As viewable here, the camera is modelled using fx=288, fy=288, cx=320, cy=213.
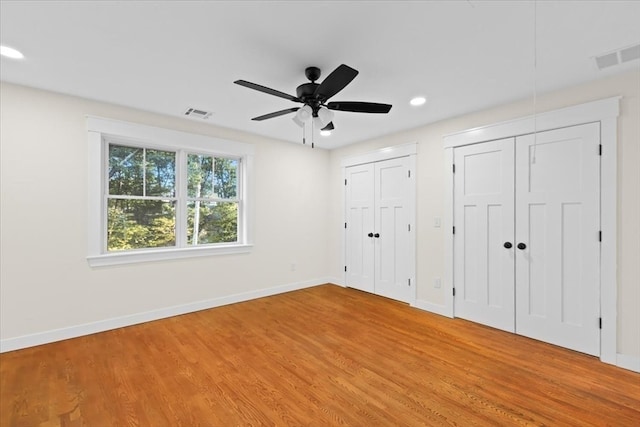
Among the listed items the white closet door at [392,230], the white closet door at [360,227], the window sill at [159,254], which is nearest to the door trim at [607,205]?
the white closet door at [392,230]

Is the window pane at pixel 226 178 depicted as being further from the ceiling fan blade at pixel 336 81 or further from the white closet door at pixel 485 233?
the white closet door at pixel 485 233

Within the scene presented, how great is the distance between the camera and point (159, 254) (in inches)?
142

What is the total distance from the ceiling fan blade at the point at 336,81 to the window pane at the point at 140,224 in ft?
→ 8.72

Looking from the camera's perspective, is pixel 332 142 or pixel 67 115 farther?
pixel 332 142

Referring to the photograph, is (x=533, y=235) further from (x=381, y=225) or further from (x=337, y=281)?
(x=337, y=281)

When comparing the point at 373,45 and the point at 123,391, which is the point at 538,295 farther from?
the point at 123,391

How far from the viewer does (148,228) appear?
3.67 meters

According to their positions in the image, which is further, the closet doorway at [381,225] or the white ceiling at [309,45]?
the closet doorway at [381,225]

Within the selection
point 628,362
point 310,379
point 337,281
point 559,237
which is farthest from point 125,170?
point 628,362

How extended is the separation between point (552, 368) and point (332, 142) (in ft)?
12.9

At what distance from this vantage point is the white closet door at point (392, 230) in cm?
423

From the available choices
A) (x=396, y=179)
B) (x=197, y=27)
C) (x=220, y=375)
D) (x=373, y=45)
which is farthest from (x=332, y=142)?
(x=220, y=375)

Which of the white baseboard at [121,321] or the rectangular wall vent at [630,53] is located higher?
the rectangular wall vent at [630,53]

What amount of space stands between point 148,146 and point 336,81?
2.78 metres
